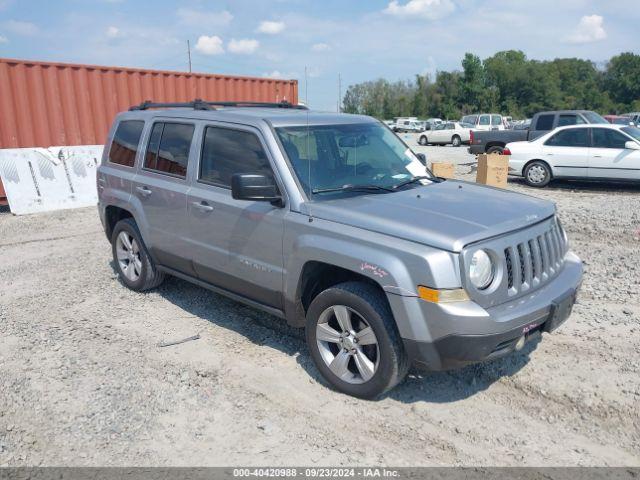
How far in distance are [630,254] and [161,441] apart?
20.4 ft

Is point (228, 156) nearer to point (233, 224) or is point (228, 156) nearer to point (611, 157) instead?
point (233, 224)

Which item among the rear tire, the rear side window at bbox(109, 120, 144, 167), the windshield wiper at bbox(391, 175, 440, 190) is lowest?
the rear tire

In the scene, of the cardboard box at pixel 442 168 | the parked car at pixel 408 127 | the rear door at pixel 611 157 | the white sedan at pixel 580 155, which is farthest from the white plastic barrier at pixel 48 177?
the parked car at pixel 408 127

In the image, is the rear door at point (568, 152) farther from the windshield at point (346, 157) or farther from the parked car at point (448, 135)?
the parked car at point (448, 135)

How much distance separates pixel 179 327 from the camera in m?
5.09

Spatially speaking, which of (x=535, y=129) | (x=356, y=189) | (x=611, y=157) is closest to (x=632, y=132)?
(x=611, y=157)

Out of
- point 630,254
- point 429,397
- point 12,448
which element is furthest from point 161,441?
point 630,254

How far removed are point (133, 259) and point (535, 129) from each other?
1380cm

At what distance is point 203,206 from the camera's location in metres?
4.60

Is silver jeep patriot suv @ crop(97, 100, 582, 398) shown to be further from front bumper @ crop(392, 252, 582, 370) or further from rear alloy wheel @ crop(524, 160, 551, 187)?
rear alloy wheel @ crop(524, 160, 551, 187)

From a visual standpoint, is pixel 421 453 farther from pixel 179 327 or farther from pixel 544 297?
pixel 179 327

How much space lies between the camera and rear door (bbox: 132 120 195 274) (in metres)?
4.91

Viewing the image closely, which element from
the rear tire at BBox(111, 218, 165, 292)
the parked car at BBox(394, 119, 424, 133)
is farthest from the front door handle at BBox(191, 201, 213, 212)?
the parked car at BBox(394, 119, 424, 133)

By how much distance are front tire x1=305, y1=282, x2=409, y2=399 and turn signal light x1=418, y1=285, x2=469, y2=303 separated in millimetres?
341
